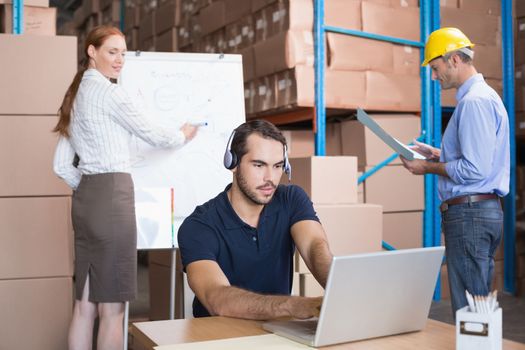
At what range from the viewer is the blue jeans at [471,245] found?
307 cm

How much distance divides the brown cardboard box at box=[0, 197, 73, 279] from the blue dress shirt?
1.98 meters

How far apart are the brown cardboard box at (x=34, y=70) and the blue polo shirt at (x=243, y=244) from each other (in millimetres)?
1862

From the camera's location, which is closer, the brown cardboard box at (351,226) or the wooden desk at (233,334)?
the wooden desk at (233,334)

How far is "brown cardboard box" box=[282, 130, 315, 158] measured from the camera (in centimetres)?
492

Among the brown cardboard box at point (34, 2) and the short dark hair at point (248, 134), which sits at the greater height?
the brown cardboard box at point (34, 2)

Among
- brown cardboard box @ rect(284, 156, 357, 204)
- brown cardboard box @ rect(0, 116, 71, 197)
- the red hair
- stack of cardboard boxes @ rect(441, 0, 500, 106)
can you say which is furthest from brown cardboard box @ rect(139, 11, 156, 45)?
the red hair

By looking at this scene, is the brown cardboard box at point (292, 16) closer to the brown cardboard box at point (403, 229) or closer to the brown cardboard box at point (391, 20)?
the brown cardboard box at point (391, 20)

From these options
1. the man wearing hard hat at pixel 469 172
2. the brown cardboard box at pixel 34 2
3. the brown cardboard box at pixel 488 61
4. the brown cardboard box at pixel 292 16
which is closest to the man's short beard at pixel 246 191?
the man wearing hard hat at pixel 469 172

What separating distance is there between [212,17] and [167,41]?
97cm

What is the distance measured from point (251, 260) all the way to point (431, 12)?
3683 millimetres

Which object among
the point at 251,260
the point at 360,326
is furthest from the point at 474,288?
the point at 360,326

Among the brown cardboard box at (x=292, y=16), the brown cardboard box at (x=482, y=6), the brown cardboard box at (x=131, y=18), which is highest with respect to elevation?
the brown cardboard box at (x=131, y=18)

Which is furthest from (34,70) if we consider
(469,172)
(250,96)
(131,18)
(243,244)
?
(131,18)

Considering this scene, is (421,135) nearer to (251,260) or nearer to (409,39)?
(409,39)
